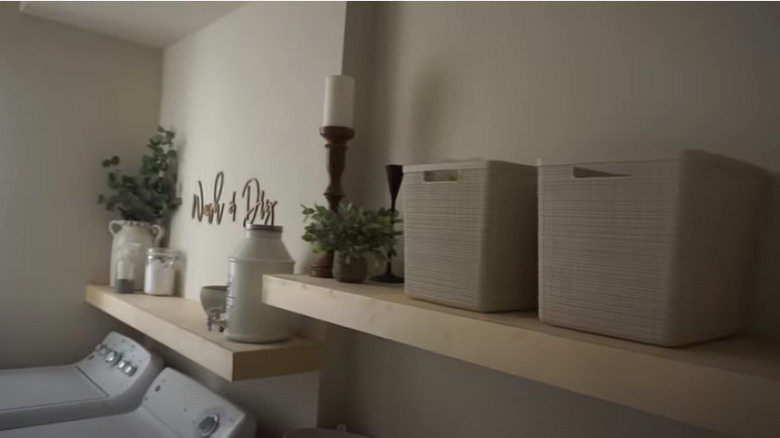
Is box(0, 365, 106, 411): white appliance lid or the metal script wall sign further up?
the metal script wall sign

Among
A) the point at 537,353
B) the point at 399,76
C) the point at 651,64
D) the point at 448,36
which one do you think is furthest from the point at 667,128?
the point at 399,76

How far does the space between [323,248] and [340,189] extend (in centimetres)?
19

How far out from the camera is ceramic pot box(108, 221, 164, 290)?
2.26 metres

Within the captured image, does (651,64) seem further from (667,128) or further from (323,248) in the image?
(323,248)

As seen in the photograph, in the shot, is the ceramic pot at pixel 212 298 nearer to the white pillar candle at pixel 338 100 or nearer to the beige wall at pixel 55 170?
the white pillar candle at pixel 338 100

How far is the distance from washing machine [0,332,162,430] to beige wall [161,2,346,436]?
0.59ft

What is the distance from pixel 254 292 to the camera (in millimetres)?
1355

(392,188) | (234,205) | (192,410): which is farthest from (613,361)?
(234,205)

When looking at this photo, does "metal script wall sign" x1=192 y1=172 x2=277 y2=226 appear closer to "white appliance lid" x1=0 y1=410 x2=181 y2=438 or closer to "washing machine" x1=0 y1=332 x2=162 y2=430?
"washing machine" x1=0 y1=332 x2=162 y2=430

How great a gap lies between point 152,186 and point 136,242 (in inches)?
9.2

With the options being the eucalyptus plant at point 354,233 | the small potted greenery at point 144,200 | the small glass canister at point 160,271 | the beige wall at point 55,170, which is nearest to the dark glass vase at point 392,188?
the eucalyptus plant at point 354,233

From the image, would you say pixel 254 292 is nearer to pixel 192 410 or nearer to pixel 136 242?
pixel 192 410

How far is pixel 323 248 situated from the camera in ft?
4.14

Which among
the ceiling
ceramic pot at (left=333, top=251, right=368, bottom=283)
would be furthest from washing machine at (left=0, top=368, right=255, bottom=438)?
the ceiling
